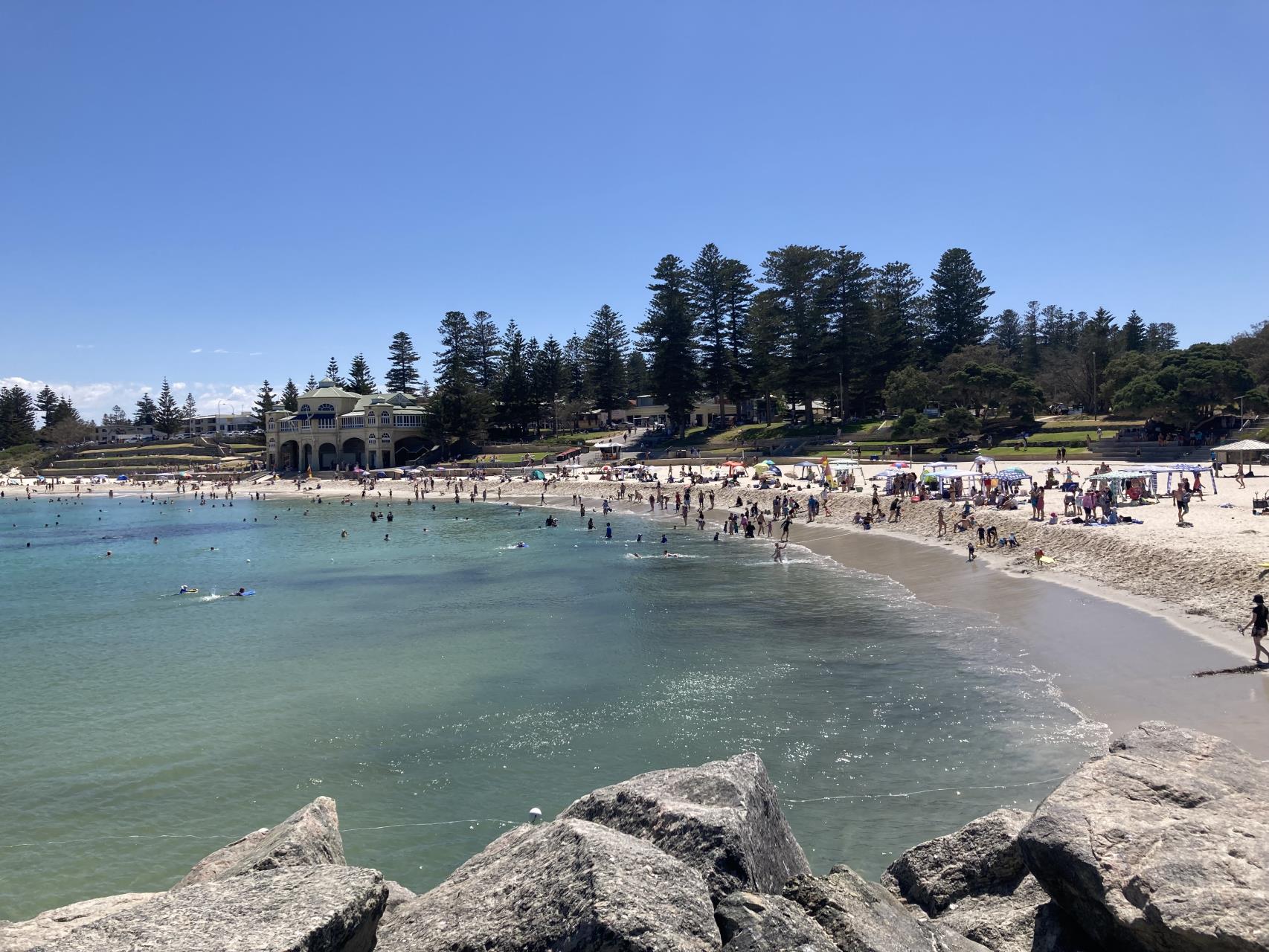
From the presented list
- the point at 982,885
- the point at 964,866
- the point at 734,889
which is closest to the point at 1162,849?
the point at 982,885

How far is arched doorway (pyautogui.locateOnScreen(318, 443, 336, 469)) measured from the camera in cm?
9250

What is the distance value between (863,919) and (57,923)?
5.60 metres

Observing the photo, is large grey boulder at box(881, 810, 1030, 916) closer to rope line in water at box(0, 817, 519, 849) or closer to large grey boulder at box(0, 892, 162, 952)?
rope line in water at box(0, 817, 519, 849)

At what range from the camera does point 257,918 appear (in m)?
4.49

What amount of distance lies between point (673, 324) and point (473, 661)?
63.6 m

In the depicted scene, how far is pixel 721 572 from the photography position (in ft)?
101

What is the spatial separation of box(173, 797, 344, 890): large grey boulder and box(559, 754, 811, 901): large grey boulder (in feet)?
6.12

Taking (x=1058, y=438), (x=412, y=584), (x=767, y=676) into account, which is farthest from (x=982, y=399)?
(x=767, y=676)

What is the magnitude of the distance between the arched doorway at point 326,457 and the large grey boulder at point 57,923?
90.5 m

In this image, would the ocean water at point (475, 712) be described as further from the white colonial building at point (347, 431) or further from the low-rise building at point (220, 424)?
the low-rise building at point (220, 424)

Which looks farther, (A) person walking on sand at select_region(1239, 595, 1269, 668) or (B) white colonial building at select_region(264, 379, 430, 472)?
(B) white colonial building at select_region(264, 379, 430, 472)

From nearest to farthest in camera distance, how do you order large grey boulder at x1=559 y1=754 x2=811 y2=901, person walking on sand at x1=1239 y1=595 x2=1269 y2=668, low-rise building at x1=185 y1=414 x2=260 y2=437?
large grey boulder at x1=559 y1=754 x2=811 y2=901
person walking on sand at x1=1239 y1=595 x2=1269 y2=668
low-rise building at x1=185 y1=414 x2=260 y2=437

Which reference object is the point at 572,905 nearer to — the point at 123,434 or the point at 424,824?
the point at 424,824

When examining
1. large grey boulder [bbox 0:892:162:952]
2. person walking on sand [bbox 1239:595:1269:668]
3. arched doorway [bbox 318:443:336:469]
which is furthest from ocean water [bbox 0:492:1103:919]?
arched doorway [bbox 318:443:336:469]
